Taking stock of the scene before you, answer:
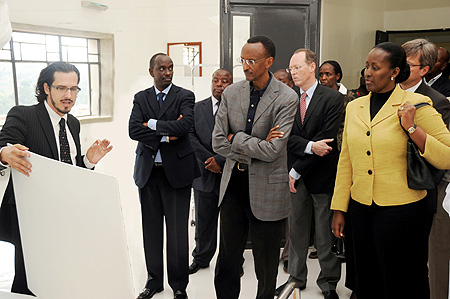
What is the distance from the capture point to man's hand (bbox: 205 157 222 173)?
11.3ft

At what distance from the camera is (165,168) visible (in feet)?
10.0

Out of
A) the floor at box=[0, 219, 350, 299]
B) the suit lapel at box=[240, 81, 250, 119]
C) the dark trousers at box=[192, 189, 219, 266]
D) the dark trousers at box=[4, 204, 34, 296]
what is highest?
the suit lapel at box=[240, 81, 250, 119]

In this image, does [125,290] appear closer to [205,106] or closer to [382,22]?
[205,106]

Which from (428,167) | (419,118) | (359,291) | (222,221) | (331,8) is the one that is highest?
(331,8)

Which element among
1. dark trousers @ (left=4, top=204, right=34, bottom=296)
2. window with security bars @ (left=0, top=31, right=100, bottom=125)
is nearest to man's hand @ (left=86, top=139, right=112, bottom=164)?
dark trousers @ (left=4, top=204, right=34, bottom=296)

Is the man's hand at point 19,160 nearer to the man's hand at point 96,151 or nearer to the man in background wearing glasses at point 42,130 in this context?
the man in background wearing glasses at point 42,130

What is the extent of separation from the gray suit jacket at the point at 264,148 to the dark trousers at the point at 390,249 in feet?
1.41

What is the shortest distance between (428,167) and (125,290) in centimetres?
154

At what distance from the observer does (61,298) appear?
5.38ft

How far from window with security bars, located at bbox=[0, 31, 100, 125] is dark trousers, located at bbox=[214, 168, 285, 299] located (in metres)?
1.77

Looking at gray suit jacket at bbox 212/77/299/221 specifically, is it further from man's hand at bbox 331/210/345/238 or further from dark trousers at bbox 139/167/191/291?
dark trousers at bbox 139/167/191/291

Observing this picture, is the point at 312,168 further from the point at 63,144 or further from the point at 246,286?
the point at 63,144

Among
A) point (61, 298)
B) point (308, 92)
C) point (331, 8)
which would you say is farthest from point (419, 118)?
point (331, 8)

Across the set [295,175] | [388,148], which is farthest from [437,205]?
[295,175]
